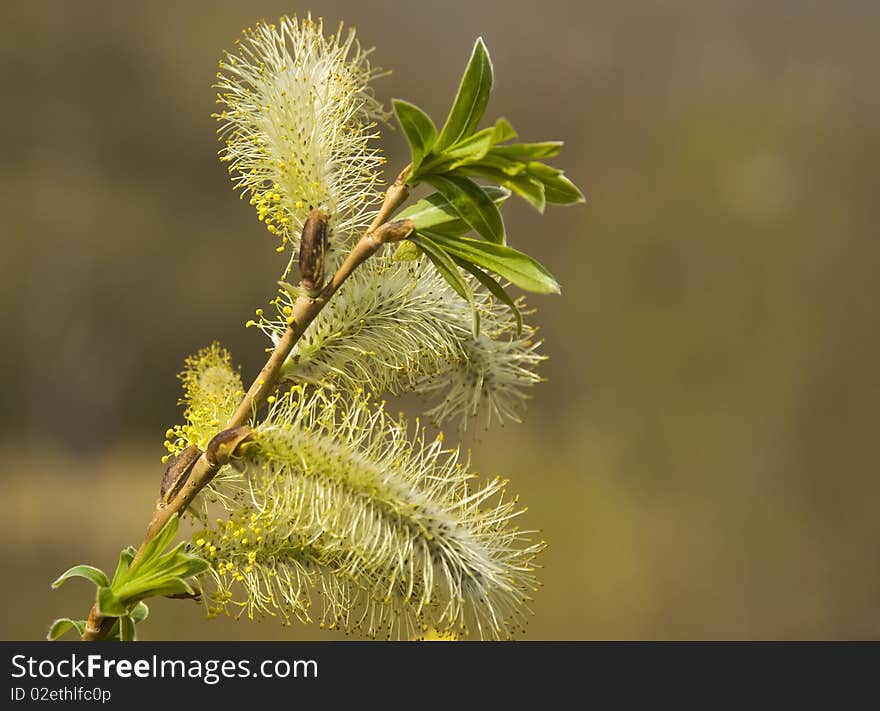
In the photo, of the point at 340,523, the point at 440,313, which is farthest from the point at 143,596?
the point at 440,313

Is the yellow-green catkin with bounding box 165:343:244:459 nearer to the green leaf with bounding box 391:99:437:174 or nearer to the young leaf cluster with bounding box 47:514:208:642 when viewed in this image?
the young leaf cluster with bounding box 47:514:208:642

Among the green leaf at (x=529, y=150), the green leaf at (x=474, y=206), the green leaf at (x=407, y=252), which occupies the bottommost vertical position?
the green leaf at (x=474, y=206)

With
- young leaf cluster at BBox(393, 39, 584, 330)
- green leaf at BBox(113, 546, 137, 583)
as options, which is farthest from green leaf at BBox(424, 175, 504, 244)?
green leaf at BBox(113, 546, 137, 583)

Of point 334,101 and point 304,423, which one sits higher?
point 334,101

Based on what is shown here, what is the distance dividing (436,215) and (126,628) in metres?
0.25

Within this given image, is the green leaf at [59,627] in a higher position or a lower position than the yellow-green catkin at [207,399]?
lower

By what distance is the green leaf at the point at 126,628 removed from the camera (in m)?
0.44

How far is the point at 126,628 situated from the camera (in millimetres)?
439

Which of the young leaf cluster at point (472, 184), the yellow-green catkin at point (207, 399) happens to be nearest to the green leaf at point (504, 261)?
the young leaf cluster at point (472, 184)

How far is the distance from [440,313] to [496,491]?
98mm

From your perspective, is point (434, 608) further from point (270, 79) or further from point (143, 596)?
point (270, 79)

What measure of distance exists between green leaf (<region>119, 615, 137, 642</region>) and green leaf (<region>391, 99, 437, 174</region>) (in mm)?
252

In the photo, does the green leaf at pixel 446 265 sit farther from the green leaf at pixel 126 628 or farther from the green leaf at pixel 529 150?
the green leaf at pixel 126 628

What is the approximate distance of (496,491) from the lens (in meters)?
0.48
